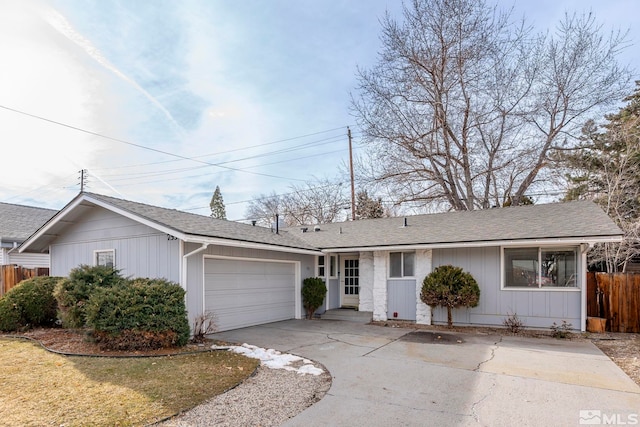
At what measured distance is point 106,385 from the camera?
5.17 metres

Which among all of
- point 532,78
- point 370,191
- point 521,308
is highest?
point 532,78

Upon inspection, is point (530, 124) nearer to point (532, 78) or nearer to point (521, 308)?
point (532, 78)

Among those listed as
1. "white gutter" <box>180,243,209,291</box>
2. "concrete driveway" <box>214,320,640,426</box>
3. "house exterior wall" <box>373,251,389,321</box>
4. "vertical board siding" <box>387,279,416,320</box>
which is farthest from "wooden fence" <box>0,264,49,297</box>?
"vertical board siding" <box>387,279,416,320</box>

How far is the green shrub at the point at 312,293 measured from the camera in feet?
40.7

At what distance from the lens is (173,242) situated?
8.66 meters

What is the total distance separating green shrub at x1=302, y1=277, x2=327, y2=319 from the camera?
12.4 m

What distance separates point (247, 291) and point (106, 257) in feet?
12.4

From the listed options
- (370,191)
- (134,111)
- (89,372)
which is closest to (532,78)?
(370,191)

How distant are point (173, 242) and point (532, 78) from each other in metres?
16.6

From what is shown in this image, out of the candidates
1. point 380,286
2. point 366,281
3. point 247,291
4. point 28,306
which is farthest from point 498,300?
point 28,306

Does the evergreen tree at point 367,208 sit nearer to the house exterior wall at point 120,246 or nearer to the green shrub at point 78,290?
the house exterior wall at point 120,246

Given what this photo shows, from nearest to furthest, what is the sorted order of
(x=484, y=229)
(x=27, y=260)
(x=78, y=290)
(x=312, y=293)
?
(x=78, y=290) < (x=484, y=229) < (x=312, y=293) < (x=27, y=260)

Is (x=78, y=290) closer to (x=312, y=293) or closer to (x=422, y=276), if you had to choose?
(x=312, y=293)
